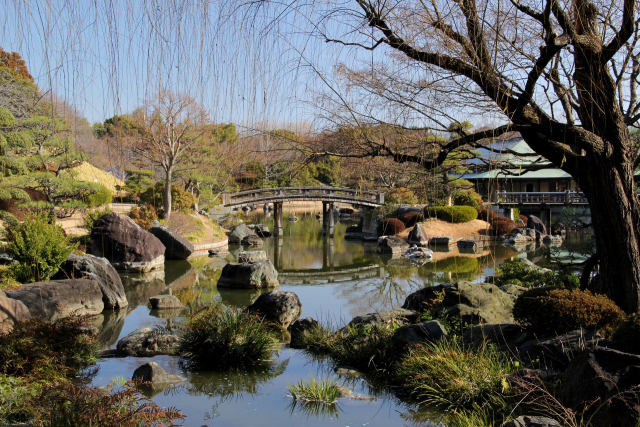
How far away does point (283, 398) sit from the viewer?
6.27 m

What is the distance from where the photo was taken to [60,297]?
10.7 m

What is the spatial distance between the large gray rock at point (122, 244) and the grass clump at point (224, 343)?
1161 centimetres

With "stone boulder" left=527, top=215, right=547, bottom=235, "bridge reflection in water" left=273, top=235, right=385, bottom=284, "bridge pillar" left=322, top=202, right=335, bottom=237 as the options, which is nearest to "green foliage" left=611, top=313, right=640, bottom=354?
"bridge reflection in water" left=273, top=235, right=385, bottom=284

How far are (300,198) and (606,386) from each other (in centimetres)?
3027

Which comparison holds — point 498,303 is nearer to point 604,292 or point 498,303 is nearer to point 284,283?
point 604,292

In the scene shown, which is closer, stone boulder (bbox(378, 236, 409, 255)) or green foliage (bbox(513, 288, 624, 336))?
green foliage (bbox(513, 288, 624, 336))

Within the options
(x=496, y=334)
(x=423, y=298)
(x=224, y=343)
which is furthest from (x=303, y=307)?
(x=496, y=334)

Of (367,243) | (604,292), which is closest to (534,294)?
(604,292)

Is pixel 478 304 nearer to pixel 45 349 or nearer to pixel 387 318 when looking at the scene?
pixel 387 318

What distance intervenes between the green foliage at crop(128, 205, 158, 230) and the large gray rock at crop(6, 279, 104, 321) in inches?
482

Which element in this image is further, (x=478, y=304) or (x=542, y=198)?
(x=542, y=198)

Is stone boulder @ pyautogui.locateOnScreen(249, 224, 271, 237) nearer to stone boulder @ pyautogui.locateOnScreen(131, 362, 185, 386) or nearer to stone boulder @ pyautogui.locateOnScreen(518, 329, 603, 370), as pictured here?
stone boulder @ pyautogui.locateOnScreen(131, 362, 185, 386)

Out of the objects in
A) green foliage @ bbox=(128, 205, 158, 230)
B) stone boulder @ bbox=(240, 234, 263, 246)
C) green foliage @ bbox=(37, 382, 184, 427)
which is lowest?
green foliage @ bbox=(37, 382, 184, 427)

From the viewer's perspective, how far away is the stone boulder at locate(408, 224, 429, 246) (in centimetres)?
2837
